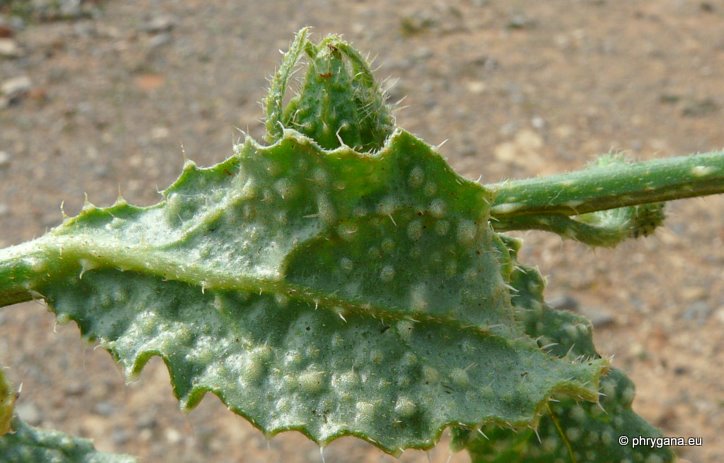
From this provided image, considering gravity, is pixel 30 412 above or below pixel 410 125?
below

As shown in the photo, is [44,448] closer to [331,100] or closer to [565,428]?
[331,100]

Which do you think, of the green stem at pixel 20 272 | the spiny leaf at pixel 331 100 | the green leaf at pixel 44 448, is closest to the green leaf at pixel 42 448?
the green leaf at pixel 44 448

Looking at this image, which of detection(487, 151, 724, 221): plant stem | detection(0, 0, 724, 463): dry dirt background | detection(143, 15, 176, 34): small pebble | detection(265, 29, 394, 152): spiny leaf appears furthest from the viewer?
detection(143, 15, 176, 34): small pebble

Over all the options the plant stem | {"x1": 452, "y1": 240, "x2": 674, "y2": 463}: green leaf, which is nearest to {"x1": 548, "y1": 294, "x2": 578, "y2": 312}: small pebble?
{"x1": 452, "y1": 240, "x2": 674, "y2": 463}: green leaf

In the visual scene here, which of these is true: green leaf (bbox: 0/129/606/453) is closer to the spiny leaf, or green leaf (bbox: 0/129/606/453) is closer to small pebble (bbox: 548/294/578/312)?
the spiny leaf

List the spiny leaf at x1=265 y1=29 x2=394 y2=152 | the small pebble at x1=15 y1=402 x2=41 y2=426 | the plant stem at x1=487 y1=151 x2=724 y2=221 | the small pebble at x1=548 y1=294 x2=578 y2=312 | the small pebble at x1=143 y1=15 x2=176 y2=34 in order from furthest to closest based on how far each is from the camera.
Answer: the small pebble at x1=143 y1=15 x2=176 y2=34
the small pebble at x1=548 y1=294 x2=578 y2=312
the small pebble at x1=15 y1=402 x2=41 y2=426
the plant stem at x1=487 y1=151 x2=724 y2=221
the spiny leaf at x1=265 y1=29 x2=394 y2=152

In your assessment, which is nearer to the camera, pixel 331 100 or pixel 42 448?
pixel 331 100

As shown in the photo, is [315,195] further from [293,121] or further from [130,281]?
[130,281]

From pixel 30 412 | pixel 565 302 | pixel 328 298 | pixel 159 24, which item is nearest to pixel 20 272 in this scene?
pixel 328 298
